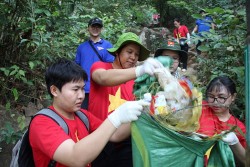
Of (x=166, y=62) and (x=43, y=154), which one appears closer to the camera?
(x=43, y=154)

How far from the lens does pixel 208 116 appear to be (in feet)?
6.82

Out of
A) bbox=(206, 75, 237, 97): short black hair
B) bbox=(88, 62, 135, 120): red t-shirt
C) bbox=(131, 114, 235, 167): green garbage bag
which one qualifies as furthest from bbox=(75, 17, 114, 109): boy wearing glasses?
bbox=(131, 114, 235, 167): green garbage bag

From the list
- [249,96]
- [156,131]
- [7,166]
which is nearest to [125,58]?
[156,131]

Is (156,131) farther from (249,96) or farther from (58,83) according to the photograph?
(58,83)

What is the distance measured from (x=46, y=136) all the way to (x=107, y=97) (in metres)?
0.87

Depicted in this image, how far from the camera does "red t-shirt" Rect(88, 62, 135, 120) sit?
2410 mm

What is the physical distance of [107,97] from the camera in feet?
8.00

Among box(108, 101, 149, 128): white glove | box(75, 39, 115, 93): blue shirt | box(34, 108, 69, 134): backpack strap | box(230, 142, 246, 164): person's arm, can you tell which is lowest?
box(230, 142, 246, 164): person's arm

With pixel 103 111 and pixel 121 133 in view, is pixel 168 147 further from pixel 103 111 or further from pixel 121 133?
pixel 103 111

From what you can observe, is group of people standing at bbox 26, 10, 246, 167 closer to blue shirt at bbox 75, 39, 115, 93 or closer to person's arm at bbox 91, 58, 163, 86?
person's arm at bbox 91, 58, 163, 86

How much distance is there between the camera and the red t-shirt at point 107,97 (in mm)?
2410

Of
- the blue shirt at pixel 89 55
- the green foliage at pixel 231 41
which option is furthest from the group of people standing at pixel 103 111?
the blue shirt at pixel 89 55

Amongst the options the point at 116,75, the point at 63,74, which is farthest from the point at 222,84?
the point at 63,74

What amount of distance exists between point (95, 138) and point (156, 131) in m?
0.28
